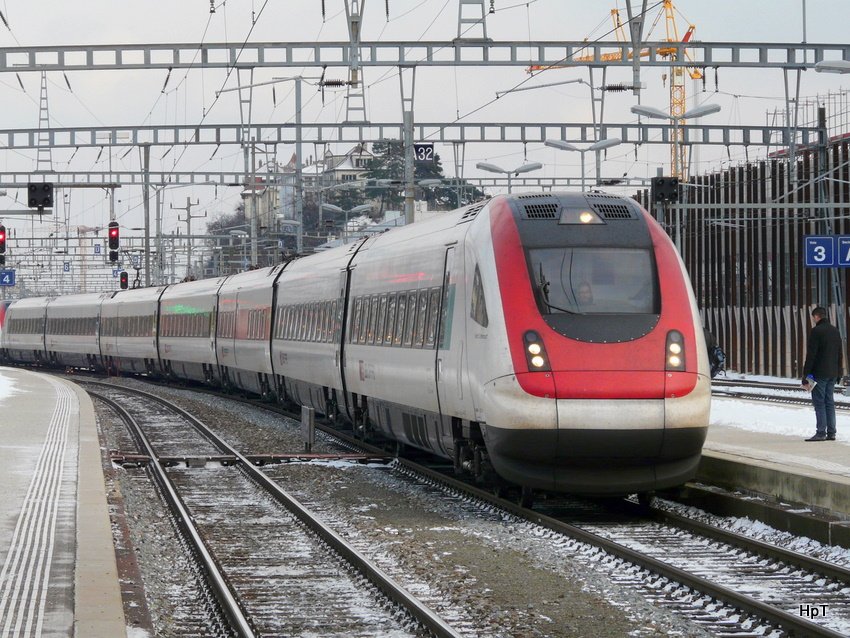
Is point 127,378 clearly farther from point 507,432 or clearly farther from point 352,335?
point 507,432

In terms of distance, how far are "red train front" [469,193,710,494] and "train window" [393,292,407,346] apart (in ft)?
12.5

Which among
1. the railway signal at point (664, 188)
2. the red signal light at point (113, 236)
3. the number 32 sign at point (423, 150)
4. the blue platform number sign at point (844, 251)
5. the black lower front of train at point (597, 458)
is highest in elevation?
the number 32 sign at point (423, 150)

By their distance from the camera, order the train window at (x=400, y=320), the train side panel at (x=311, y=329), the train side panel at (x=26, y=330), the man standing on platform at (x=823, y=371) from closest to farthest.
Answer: the train window at (x=400, y=320)
the man standing on platform at (x=823, y=371)
the train side panel at (x=311, y=329)
the train side panel at (x=26, y=330)

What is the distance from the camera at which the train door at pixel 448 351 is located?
14711 millimetres

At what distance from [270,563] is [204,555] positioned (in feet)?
1.78

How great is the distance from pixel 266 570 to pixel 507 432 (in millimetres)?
2791

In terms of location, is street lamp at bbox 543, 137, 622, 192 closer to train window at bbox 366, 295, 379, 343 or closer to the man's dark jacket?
train window at bbox 366, 295, 379, 343

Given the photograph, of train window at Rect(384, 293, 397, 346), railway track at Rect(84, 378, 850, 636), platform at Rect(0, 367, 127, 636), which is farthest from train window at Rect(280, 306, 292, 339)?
railway track at Rect(84, 378, 850, 636)

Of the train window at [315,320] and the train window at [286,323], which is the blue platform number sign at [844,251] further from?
the train window at [286,323]

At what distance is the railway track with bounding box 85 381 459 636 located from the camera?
908 cm

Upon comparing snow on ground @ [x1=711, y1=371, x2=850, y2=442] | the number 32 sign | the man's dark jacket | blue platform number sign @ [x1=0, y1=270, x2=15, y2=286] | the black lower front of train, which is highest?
the number 32 sign

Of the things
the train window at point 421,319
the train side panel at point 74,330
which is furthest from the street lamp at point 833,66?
the train side panel at point 74,330

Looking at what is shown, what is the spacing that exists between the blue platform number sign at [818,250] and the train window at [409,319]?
13580 millimetres

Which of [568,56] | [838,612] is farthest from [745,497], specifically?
[568,56]
